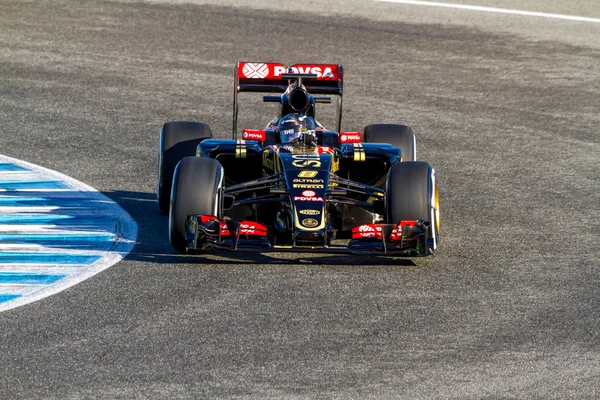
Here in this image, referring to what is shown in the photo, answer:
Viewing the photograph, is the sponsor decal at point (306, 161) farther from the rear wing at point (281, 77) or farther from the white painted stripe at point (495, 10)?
the white painted stripe at point (495, 10)

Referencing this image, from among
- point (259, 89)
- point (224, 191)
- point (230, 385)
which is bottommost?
point (230, 385)

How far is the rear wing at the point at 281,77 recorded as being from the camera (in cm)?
1183

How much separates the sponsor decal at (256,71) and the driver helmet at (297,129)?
69cm

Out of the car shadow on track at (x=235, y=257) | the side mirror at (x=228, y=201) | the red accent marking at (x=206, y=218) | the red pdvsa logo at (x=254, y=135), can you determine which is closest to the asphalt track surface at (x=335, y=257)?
the car shadow on track at (x=235, y=257)

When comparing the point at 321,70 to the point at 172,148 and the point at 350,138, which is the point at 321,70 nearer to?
the point at 350,138

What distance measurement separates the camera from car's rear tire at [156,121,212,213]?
1132 centimetres

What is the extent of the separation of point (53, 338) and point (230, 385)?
145 cm

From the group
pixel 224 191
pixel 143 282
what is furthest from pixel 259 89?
pixel 143 282

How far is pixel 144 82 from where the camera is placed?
1758cm

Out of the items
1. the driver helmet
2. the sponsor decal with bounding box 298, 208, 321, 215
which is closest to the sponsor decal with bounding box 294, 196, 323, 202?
the sponsor decal with bounding box 298, 208, 321, 215

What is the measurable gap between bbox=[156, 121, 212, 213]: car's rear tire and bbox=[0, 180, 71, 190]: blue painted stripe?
1.35 m

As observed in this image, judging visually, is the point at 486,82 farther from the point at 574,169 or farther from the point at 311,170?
the point at 311,170

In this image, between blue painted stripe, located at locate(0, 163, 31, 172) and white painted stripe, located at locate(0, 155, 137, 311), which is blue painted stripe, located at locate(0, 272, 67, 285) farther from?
blue painted stripe, located at locate(0, 163, 31, 172)

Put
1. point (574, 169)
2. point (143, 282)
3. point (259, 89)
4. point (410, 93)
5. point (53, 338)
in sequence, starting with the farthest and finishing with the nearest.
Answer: point (410, 93) → point (574, 169) → point (259, 89) → point (143, 282) → point (53, 338)
